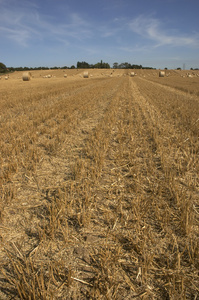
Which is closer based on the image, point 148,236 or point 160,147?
point 148,236

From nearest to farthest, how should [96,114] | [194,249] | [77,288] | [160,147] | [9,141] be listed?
[77,288] < [194,249] < [160,147] < [9,141] < [96,114]

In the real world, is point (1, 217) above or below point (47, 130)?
below

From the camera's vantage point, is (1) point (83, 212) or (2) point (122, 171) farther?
(2) point (122, 171)

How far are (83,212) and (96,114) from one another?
6769 mm

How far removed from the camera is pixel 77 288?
1671mm

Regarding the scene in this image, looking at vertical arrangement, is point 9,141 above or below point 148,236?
above

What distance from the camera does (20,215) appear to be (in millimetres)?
2568

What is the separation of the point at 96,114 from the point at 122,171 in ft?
17.8

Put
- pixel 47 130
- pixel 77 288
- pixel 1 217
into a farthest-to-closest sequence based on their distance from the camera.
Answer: pixel 47 130, pixel 1 217, pixel 77 288

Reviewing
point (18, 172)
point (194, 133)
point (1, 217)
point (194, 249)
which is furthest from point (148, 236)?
point (194, 133)

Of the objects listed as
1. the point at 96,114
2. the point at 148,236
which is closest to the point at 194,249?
the point at 148,236

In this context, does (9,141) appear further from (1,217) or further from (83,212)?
(83,212)

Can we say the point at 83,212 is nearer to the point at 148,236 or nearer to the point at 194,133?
the point at 148,236

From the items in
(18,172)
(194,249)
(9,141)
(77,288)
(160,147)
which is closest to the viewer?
(77,288)
